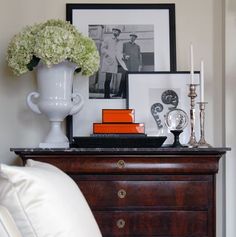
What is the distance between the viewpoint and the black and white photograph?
8.39 feet

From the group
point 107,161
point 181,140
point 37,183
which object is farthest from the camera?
point 181,140

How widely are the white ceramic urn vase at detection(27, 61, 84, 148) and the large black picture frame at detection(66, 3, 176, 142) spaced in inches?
12.5

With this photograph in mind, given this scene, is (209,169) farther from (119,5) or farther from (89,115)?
(119,5)

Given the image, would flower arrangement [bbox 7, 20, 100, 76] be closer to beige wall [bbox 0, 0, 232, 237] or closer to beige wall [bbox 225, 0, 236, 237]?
beige wall [bbox 0, 0, 232, 237]

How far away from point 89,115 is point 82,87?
0.56 feet

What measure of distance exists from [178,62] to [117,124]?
66 cm

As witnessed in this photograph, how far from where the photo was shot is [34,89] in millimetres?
Result: 2557

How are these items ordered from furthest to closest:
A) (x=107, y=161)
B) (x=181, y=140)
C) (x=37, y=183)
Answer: (x=181, y=140) → (x=107, y=161) → (x=37, y=183)

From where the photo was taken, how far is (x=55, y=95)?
7.07 feet

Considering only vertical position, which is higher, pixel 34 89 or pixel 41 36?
pixel 41 36

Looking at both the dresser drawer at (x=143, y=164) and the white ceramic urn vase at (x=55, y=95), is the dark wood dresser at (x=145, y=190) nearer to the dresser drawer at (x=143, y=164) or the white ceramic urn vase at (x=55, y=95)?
the dresser drawer at (x=143, y=164)

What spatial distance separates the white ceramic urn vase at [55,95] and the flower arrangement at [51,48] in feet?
0.21

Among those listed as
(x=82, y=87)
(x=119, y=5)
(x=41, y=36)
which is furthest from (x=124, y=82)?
(x=41, y=36)

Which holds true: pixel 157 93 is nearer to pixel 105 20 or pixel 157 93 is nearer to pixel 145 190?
pixel 105 20
